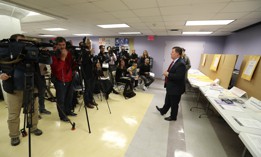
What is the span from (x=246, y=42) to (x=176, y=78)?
11.1 feet

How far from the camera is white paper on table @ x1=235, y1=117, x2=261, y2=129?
52.4 inches

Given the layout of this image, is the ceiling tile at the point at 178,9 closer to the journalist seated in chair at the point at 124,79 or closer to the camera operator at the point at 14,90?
the journalist seated in chair at the point at 124,79

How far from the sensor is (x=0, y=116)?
2.50 meters

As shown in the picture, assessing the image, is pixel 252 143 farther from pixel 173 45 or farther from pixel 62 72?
pixel 173 45

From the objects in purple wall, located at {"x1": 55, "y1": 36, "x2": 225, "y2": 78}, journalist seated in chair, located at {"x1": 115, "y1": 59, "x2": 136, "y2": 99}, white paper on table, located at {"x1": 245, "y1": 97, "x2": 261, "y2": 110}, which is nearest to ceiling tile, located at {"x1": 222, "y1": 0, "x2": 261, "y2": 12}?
white paper on table, located at {"x1": 245, "y1": 97, "x2": 261, "y2": 110}

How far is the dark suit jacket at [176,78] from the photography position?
2.31 m

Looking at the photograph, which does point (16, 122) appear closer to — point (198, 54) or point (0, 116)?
point (0, 116)

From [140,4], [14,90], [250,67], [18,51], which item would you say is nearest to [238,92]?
[250,67]

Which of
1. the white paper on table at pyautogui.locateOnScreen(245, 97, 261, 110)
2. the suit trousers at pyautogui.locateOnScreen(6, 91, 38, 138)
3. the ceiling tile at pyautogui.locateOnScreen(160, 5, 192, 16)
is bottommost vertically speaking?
the suit trousers at pyautogui.locateOnScreen(6, 91, 38, 138)

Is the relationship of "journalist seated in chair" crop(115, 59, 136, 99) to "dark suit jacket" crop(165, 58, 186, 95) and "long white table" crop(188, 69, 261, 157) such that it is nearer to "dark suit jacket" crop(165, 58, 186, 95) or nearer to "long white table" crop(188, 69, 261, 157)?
"dark suit jacket" crop(165, 58, 186, 95)

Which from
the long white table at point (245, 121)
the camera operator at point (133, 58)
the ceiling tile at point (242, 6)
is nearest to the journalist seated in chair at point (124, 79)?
the camera operator at point (133, 58)

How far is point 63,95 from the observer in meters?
2.26

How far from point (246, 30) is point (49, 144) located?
584 centimetres

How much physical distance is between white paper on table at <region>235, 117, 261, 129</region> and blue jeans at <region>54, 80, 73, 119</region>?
8.31ft
